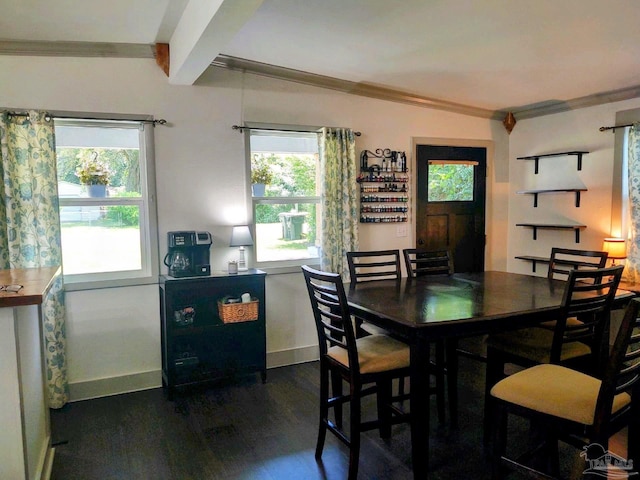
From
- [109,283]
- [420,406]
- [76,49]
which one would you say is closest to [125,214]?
[109,283]

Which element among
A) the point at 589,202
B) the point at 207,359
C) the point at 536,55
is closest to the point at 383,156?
the point at 536,55

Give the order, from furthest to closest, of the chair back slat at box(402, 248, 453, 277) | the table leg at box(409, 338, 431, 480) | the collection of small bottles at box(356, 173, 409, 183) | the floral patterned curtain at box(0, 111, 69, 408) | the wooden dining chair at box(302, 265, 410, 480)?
the collection of small bottles at box(356, 173, 409, 183)
the chair back slat at box(402, 248, 453, 277)
the floral patterned curtain at box(0, 111, 69, 408)
the wooden dining chair at box(302, 265, 410, 480)
the table leg at box(409, 338, 431, 480)

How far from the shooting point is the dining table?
2182mm

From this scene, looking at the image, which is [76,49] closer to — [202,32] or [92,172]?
[92,172]

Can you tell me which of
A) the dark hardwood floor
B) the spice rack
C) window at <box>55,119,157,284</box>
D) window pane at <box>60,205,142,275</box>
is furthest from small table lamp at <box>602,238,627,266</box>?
window pane at <box>60,205,142,275</box>

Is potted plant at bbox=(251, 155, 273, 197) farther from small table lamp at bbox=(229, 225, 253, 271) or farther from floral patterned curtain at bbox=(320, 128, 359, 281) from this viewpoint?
floral patterned curtain at bbox=(320, 128, 359, 281)

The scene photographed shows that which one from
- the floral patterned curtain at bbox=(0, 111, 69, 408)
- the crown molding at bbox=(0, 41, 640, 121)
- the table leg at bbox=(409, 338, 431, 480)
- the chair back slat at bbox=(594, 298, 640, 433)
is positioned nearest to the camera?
the chair back slat at bbox=(594, 298, 640, 433)

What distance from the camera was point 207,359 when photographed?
3.73 metres

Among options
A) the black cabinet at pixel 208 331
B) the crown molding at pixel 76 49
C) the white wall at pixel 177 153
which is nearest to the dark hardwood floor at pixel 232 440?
the black cabinet at pixel 208 331

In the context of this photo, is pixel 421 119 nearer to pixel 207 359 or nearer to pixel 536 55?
pixel 536 55

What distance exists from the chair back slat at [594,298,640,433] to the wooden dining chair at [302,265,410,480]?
931mm

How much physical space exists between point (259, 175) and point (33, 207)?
5.64ft

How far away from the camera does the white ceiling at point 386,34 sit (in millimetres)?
2641

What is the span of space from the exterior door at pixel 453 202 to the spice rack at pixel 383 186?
0.23m
